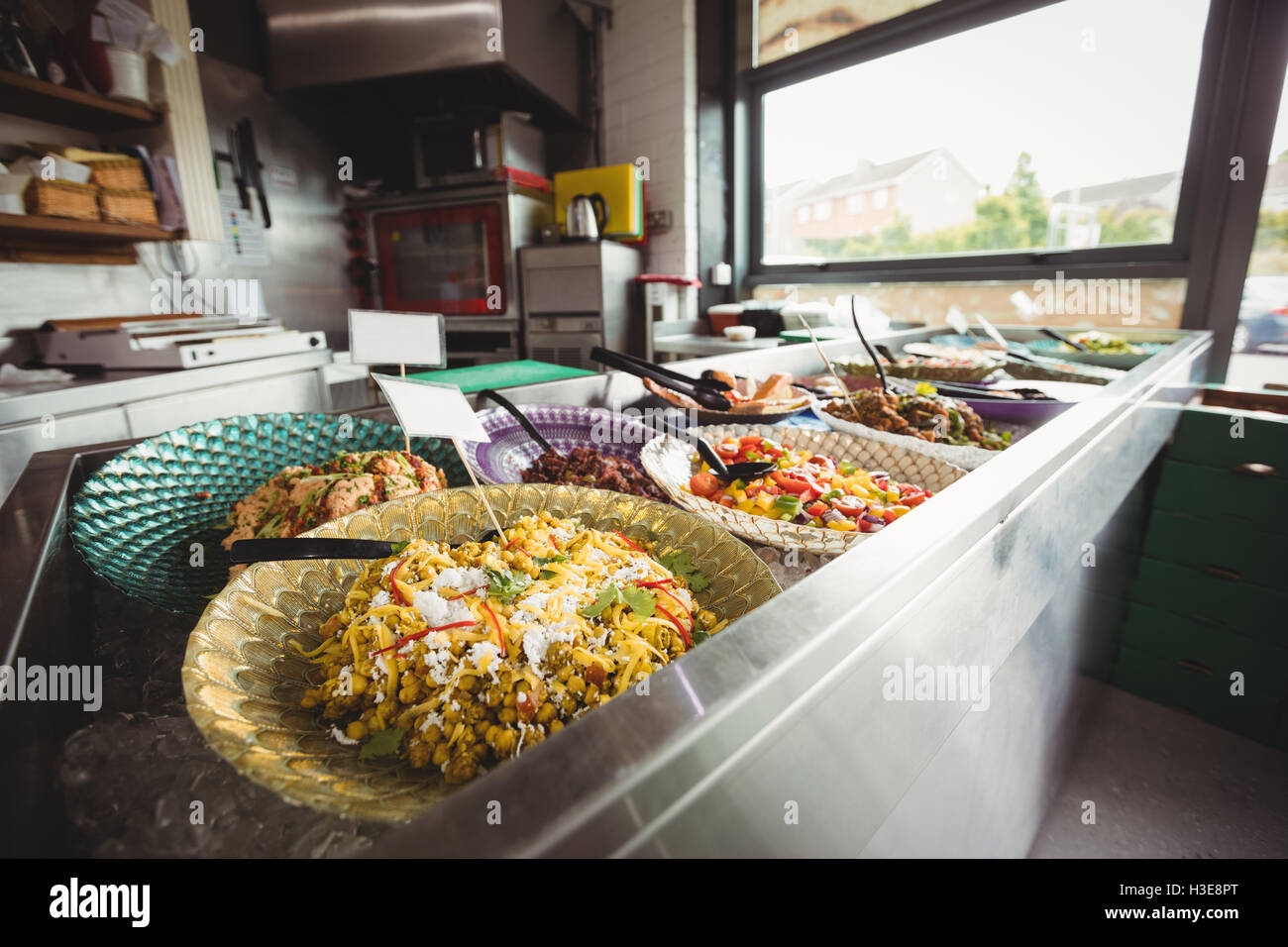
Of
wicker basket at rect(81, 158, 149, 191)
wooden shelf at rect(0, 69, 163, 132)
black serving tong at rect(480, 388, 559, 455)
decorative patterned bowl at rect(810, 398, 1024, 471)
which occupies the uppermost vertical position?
wooden shelf at rect(0, 69, 163, 132)

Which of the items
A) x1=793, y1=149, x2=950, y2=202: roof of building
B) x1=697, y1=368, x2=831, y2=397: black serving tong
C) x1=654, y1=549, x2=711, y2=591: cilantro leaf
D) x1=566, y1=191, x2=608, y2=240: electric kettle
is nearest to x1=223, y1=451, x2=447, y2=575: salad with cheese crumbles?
x1=654, y1=549, x2=711, y2=591: cilantro leaf

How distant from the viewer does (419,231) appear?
4.87 metres

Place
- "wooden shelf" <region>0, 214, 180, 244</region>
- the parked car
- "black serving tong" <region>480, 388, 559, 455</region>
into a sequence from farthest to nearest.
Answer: the parked car < "wooden shelf" <region>0, 214, 180, 244</region> < "black serving tong" <region>480, 388, 559, 455</region>

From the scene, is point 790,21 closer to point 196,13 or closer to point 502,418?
point 196,13

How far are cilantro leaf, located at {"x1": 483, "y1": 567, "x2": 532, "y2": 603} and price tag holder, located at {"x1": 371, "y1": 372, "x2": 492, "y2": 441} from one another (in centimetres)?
19

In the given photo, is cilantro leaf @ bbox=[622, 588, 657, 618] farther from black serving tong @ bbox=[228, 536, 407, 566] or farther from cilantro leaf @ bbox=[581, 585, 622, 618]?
black serving tong @ bbox=[228, 536, 407, 566]

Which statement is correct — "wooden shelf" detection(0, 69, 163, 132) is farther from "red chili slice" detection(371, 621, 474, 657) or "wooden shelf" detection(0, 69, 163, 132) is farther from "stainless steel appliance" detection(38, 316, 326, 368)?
"red chili slice" detection(371, 621, 474, 657)

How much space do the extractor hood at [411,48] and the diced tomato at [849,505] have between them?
4211mm

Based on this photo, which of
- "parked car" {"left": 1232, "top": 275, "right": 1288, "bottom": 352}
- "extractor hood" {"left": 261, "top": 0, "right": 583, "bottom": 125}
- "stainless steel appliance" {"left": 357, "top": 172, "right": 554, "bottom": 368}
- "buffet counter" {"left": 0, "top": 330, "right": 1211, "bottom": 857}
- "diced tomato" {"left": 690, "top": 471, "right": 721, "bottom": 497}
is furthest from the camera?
"stainless steel appliance" {"left": 357, "top": 172, "right": 554, "bottom": 368}

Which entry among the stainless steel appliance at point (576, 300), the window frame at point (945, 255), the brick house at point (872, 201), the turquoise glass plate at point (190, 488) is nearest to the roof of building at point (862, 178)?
the brick house at point (872, 201)

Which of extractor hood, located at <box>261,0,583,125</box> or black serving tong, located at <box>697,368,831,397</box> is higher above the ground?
extractor hood, located at <box>261,0,583,125</box>

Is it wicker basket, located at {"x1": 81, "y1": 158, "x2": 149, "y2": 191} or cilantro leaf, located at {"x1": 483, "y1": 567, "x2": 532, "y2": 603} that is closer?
cilantro leaf, located at {"x1": 483, "y1": 567, "x2": 532, "y2": 603}

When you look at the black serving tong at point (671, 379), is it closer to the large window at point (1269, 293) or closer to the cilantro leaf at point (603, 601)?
the cilantro leaf at point (603, 601)

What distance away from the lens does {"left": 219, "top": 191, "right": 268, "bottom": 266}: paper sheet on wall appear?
4.23 meters
